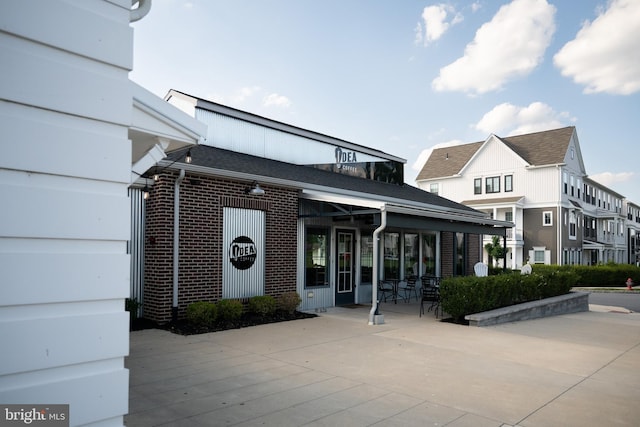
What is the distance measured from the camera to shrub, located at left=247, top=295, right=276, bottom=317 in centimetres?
1045

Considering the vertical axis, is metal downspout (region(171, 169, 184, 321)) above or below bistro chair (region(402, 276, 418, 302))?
above

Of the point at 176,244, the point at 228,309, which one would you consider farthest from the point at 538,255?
the point at 176,244

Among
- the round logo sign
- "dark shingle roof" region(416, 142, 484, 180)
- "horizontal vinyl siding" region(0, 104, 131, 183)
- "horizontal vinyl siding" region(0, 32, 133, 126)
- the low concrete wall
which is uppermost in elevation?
"dark shingle roof" region(416, 142, 484, 180)

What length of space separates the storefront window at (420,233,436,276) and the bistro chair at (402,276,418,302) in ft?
3.92

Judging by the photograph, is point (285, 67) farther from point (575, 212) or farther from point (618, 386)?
point (575, 212)

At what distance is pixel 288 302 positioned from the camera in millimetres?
→ 11078

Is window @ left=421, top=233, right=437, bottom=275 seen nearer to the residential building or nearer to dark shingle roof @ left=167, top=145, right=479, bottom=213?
dark shingle roof @ left=167, top=145, right=479, bottom=213

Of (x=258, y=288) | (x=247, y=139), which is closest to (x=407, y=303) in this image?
(x=258, y=288)

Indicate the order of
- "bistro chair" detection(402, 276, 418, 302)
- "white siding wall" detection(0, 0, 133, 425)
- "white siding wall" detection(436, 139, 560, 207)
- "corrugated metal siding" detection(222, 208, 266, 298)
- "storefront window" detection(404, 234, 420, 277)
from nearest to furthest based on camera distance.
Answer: "white siding wall" detection(0, 0, 133, 425) < "corrugated metal siding" detection(222, 208, 266, 298) < "bistro chair" detection(402, 276, 418, 302) < "storefront window" detection(404, 234, 420, 277) < "white siding wall" detection(436, 139, 560, 207)

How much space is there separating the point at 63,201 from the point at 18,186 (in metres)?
0.15

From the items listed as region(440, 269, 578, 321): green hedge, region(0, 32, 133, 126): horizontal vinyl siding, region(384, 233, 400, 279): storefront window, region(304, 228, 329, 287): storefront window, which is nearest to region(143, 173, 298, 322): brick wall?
region(304, 228, 329, 287): storefront window

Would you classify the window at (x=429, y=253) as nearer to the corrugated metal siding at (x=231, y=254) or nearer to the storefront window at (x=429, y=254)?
the storefront window at (x=429, y=254)

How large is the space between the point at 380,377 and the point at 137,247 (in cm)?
609

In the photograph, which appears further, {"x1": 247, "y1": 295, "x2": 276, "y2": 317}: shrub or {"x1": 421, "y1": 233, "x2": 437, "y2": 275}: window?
{"x1": 421, "y1": 233, "x2": 437, "y2": 275}: window
